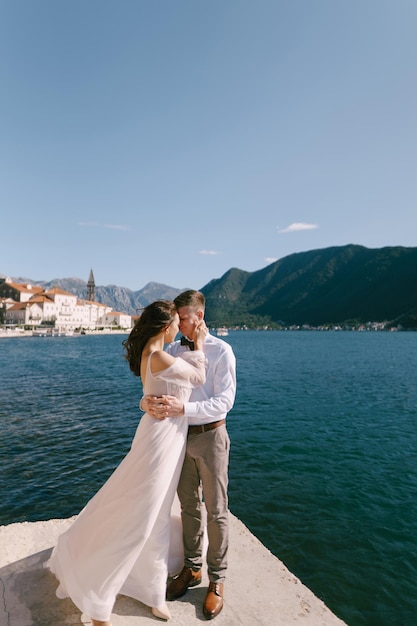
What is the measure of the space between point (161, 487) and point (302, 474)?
923 cm

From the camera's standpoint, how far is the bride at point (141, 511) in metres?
3.48

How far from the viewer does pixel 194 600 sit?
3.87m

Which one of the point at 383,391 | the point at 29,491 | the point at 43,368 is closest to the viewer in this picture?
the point at 29,491

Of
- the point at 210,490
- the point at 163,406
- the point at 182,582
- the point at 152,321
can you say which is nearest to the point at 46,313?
the point at 182,582

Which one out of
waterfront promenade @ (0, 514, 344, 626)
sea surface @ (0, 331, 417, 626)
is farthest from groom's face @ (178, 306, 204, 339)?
sea surface @ (0, 331, 417, 626)

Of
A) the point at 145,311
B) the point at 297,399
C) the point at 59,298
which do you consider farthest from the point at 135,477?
the point at 59,298

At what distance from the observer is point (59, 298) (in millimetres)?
157250

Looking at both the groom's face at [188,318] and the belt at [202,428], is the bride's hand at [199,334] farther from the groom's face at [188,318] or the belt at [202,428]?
the belt at [202,428]

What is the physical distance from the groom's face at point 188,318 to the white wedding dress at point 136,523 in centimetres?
35

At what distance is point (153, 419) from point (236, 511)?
22.1ft

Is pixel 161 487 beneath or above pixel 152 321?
beneath

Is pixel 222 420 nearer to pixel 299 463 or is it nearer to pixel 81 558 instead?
pixel 81 558

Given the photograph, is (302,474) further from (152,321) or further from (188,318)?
(152,321)

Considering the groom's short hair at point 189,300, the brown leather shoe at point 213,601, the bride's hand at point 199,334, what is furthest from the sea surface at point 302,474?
the groom's short hair at point 189,300
